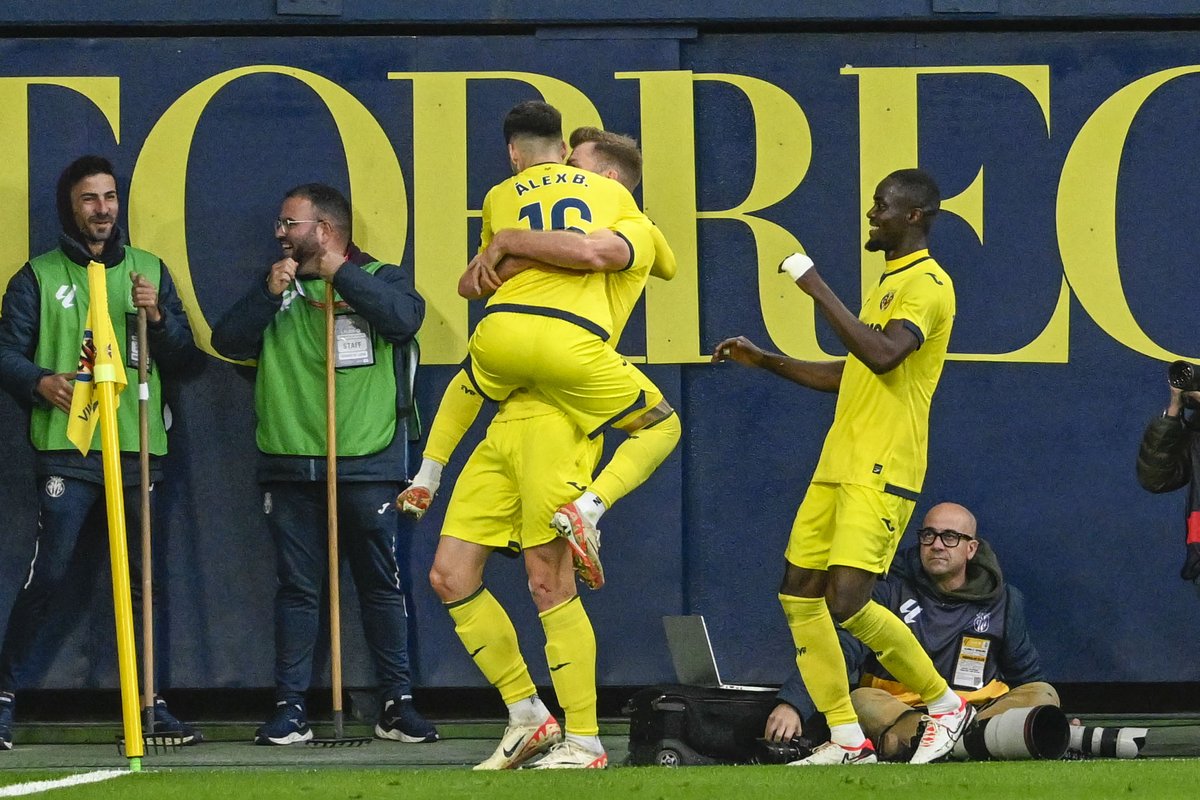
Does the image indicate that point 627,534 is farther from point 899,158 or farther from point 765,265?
point 899,158

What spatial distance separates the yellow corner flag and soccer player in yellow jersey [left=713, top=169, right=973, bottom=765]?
6.75ft

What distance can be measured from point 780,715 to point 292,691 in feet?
7.25

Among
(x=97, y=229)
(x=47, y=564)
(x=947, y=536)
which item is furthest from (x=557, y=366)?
(x=47, y=564)

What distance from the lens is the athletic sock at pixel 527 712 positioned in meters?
6.40

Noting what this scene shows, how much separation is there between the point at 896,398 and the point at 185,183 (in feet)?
11.2

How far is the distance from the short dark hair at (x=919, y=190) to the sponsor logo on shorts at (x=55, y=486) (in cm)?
354

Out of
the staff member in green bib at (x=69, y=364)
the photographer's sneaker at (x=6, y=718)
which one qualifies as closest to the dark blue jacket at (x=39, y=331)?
the staff member in green bib at (x=69, y=364)

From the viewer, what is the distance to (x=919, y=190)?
673cm

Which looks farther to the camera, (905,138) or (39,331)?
(905,138)

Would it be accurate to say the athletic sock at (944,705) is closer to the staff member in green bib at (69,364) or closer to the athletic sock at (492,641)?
the athletic sock at (492,641)

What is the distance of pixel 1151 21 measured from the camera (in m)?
8.35

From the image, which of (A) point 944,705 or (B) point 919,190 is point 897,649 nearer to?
(A) point 944,705

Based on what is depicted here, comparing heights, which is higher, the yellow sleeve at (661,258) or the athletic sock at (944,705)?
the yellow sleeve at (661,258)

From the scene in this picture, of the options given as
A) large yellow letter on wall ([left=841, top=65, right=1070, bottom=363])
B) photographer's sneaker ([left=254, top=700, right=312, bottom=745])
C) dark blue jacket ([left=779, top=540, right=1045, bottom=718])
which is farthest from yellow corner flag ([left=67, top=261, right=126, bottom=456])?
large yellow letter on wall ([left=841, top=65, right=1070, bottom=363])
